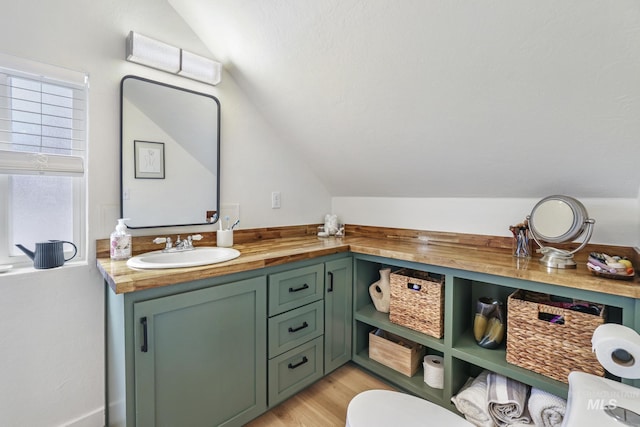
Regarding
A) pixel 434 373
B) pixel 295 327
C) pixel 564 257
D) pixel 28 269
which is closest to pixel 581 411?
pixel 564 257

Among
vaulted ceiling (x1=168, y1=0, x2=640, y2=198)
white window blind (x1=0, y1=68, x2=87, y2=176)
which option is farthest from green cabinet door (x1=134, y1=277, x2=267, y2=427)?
vaulted ceiling (x1=168, y1=0, x2=640, y2=198)

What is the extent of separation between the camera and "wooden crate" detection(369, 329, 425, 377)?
A: 5.93ft

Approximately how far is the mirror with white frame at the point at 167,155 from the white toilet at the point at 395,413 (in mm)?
1275

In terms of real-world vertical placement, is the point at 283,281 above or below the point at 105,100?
below

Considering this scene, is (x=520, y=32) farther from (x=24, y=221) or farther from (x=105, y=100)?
(x=24, y=221)

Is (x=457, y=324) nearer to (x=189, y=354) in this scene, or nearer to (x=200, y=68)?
(x=189, y=354)

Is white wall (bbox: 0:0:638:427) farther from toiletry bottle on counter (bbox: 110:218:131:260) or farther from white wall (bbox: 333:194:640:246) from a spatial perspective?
toiletry bottle on counter (bbox: 110:218:131:260)

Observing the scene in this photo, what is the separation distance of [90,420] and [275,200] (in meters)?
1.52

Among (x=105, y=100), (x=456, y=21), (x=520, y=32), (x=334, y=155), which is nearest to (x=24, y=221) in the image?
(x=105, y=100)

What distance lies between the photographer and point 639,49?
94 cm

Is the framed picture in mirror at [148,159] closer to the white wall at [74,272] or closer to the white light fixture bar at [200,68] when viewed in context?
the white wall at [74,272]

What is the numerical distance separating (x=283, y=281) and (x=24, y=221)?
1179mm

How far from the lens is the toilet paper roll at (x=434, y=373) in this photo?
66.5 inches

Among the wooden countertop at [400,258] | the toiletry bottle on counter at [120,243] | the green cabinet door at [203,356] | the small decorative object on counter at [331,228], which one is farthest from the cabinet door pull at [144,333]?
the small decorative object on counter at [331,228]
